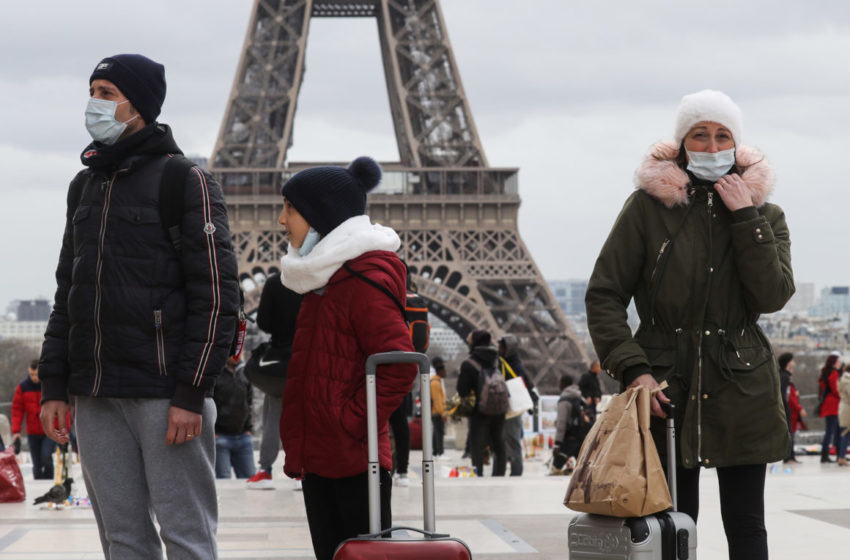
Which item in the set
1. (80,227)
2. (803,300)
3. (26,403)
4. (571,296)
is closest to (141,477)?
(80,227)

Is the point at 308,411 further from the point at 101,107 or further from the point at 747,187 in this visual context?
→ the point at 747,187

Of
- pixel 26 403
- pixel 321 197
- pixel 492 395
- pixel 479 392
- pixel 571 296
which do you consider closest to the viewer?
pixel 321 197

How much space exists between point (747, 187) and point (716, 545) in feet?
9.11

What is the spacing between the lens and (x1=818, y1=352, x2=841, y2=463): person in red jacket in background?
1530 cm

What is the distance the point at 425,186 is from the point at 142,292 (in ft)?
116

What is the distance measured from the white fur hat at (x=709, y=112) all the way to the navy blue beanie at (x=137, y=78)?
68.6 inches

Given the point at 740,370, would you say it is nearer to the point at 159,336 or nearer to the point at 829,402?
the point at 159,336

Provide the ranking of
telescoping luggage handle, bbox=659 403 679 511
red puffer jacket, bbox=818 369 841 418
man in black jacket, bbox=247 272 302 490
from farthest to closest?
1. red puffer jacket, bbox=818 369 841 418
2. man in black jacket, bbox=247 272 302 490
3. telescoping luggage handle, bbox=659 403 679 511

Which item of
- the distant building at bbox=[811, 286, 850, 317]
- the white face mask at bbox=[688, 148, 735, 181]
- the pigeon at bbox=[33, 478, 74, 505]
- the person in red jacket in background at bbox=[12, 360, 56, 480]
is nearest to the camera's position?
the white face mask at bbox=[688, 148, 735, 181]

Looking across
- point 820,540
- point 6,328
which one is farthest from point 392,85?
point 6,328

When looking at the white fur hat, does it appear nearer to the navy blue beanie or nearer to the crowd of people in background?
the crowd of people in background

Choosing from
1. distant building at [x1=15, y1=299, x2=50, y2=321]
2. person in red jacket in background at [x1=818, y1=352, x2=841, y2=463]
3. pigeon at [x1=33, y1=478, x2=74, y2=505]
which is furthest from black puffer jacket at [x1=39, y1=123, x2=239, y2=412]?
distant building at [x1=15, y1=299, x2=50, y2=321]

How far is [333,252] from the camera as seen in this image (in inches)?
159

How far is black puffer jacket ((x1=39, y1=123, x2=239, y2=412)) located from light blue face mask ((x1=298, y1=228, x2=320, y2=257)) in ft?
0.89
